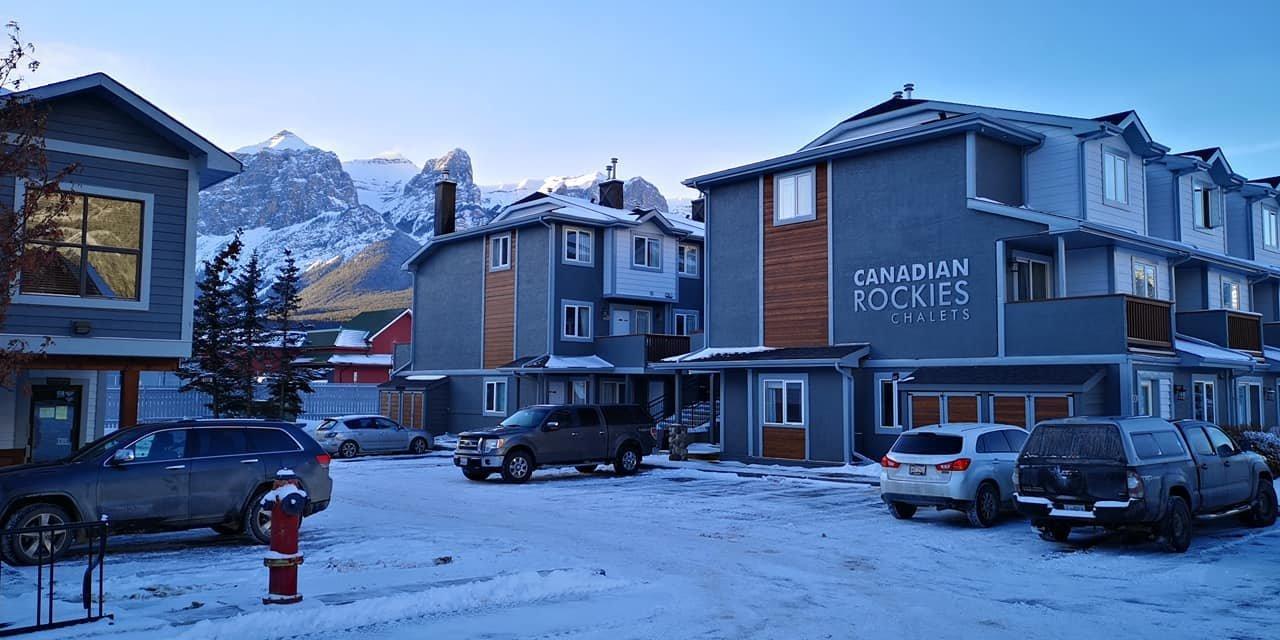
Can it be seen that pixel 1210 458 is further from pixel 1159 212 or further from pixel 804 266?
pixel 1159 212

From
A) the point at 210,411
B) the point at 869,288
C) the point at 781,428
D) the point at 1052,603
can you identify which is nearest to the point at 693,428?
the point at 781,428

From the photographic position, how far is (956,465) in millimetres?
15656

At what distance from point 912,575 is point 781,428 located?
1642 cm

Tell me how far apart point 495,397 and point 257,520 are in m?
26.7

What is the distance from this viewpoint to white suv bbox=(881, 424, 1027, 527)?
15.6 m

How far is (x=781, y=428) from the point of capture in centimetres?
2775

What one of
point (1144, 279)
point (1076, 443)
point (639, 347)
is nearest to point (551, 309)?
point (639, 347)

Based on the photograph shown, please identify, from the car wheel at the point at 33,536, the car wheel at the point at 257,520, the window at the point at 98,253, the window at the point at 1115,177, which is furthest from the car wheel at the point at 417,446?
the window at the point at 1115,177

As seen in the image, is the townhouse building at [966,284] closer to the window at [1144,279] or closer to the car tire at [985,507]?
the window at [1144,279]

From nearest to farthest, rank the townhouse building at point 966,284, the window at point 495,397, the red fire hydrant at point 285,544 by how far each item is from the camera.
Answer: the red fire hydrant at point 285,544 → the townhouse building at point 966,284 → the window at point 495,397

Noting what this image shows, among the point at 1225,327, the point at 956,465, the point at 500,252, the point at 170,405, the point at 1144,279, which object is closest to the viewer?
the point at 956,465

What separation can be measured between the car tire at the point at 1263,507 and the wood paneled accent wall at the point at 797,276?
1320 cm

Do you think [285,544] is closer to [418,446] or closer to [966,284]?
[966,284]

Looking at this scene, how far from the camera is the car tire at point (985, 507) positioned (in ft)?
51.1
